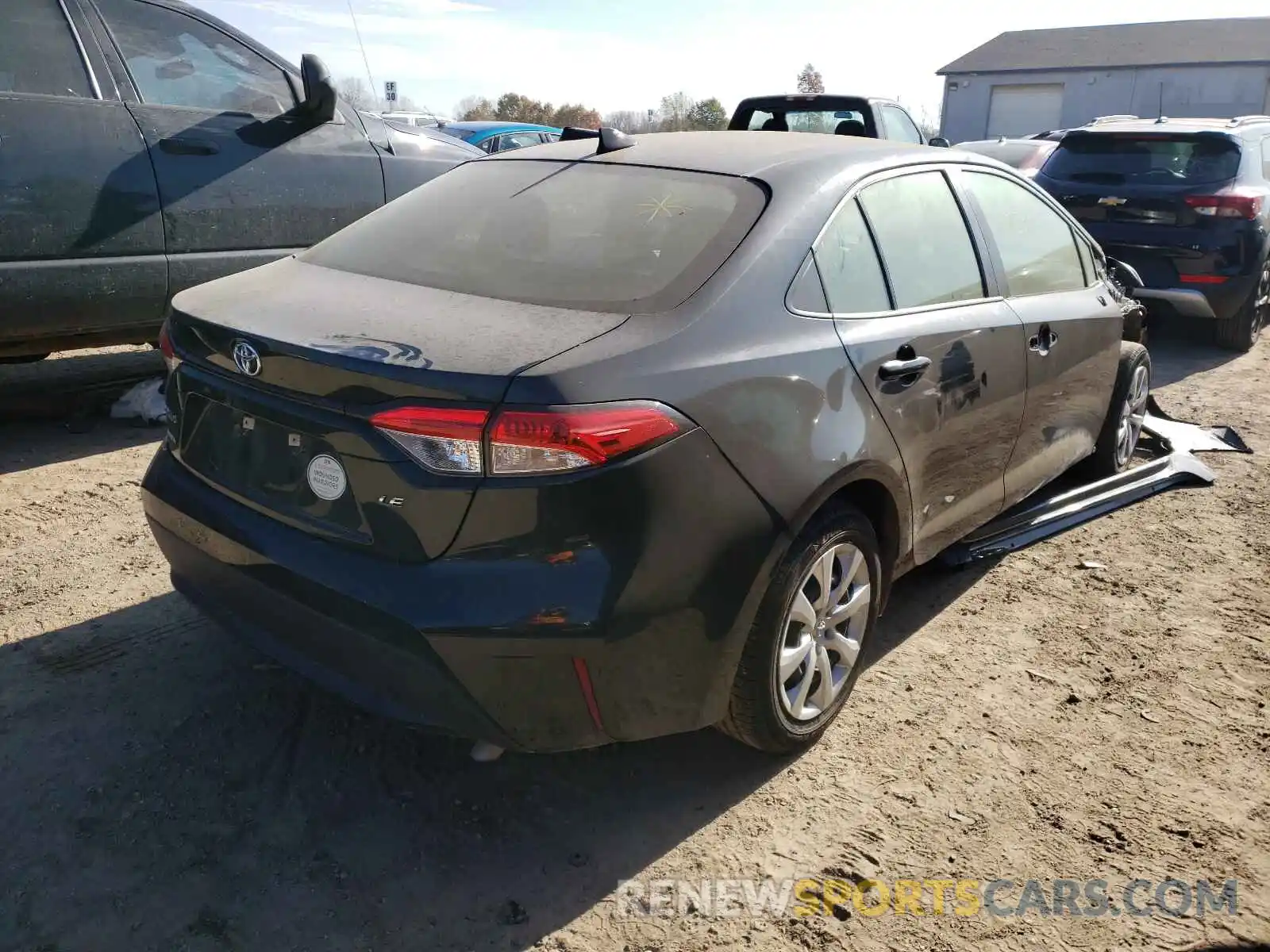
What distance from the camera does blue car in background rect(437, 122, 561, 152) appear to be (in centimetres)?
1534

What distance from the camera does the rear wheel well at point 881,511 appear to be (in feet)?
9.11

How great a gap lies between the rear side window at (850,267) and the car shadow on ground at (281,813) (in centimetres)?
128

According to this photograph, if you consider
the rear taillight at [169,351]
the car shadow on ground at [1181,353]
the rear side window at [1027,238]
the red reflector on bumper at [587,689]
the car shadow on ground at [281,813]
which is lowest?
the car shadow on ground at [1181,353]

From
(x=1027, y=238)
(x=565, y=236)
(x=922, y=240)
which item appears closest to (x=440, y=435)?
(x=565, y=236)

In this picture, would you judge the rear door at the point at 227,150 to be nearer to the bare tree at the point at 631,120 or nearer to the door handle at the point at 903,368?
the door handle at the point at 903,368

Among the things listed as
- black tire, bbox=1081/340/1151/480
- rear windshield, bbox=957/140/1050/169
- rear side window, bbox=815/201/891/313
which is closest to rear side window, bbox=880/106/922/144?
rear windshield, bbox=957/140/1050/169

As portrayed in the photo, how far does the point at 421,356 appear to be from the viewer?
7.14 feet

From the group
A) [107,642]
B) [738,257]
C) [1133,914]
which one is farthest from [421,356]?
[1133,914]

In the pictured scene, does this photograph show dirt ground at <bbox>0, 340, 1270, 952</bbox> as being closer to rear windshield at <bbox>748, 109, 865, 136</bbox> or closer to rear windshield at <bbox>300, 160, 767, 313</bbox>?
rear windshield at <bbox>300, 160, 767, 313</bbox>

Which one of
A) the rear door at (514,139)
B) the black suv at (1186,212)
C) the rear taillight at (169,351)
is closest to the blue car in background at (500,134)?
the rear door at (514,139)

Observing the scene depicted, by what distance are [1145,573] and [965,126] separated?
43198mm

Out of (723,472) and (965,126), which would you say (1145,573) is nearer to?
(723,472)

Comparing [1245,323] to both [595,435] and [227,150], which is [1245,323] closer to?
[227,150]

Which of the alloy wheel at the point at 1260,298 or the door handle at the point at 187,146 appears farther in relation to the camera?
the alloy wheel at the point at 1260,298
